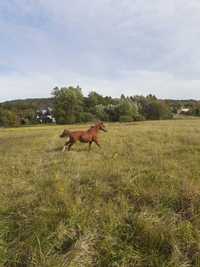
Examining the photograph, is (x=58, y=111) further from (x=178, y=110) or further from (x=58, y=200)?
(x=58, y=200)

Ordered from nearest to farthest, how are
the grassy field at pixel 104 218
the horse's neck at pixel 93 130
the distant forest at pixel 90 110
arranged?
1. the grassy field at pixel 104 218
2. the horse's neck at pixel 93 130
3. the distant forest at pixel 90 110

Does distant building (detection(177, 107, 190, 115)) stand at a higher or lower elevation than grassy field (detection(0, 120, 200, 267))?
lower

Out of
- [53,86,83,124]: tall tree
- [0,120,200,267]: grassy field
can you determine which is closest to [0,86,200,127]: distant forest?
[53,86,83,124]: tall tree

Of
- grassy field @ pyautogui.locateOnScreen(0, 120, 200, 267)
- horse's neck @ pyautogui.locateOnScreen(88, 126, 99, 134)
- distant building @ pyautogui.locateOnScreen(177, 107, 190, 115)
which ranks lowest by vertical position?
distant building @ pyautogui.locateOnScreen(177, 107, 190, 115)

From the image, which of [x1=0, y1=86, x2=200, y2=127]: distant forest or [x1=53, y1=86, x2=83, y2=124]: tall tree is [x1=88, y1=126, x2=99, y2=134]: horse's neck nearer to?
[x1=0, y1=86, x2=200, y2=127]: distant forest

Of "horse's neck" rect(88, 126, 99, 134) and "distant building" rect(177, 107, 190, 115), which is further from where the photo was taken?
"distant building" rect(177, 107, 190, 115)

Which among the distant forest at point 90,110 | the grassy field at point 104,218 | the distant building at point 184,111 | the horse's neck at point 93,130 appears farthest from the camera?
the distant building at point 184,111

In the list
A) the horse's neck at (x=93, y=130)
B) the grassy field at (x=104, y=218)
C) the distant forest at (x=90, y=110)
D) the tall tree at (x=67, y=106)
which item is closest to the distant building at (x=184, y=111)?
the distant forest at (x=90, y=110)

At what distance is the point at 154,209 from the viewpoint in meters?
5.93

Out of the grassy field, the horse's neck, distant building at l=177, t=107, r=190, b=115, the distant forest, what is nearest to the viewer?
the grassy field

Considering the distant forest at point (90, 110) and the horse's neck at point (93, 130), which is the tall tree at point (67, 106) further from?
the horse's neck at point (93, 130)

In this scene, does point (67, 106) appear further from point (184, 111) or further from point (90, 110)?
point (184, 111)

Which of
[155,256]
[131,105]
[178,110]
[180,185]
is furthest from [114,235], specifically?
[178,110]

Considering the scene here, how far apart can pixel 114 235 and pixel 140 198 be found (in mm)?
1340
